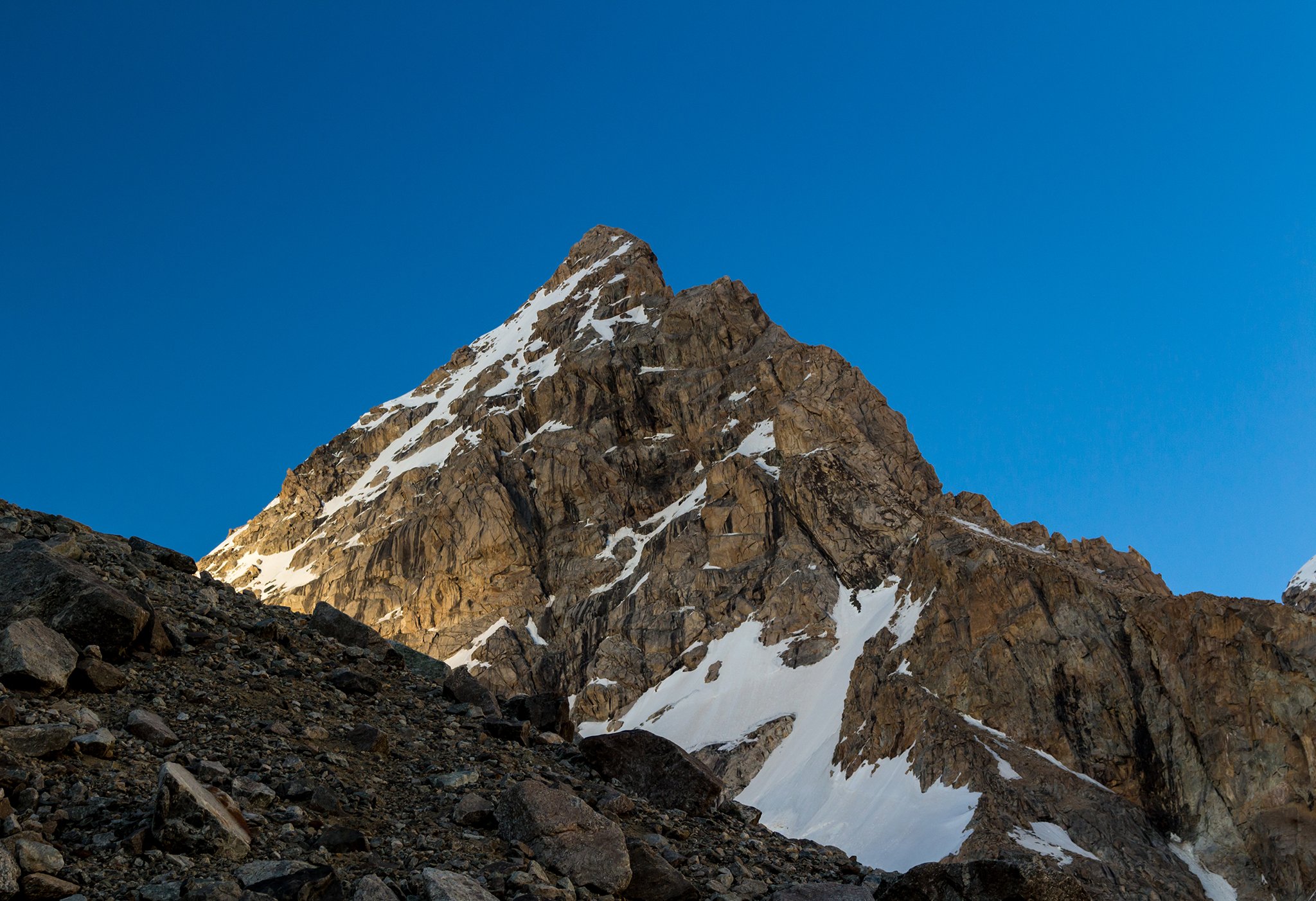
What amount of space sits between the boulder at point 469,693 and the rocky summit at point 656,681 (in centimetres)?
10

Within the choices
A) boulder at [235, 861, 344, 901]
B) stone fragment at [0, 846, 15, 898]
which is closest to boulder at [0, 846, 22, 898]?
stone fragment at [0, 846, 15, 898]

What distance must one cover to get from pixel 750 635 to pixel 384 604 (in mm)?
61309

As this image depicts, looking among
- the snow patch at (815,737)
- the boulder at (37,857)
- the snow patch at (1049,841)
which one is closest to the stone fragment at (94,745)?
the boulder at (37,857)

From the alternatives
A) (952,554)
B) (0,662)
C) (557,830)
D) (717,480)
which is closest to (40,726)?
(0,662)

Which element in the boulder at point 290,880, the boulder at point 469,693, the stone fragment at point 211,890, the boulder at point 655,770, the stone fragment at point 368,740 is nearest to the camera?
the stone fragment at point 211,890

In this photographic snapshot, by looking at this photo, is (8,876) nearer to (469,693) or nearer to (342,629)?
(469,693)

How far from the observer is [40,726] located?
36.0 ft

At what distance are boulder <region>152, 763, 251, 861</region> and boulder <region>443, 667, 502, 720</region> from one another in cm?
748

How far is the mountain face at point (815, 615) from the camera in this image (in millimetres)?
82625

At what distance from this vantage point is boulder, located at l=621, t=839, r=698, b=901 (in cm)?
1156

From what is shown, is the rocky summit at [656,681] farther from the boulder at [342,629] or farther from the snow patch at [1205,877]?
the snow patch at [1205,877]

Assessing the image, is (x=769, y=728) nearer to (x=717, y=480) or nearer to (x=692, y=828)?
(x=717, y=480)

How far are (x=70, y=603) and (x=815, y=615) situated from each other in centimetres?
11806

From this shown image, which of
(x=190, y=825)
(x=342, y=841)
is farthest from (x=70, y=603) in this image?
(x=342, y=841)
